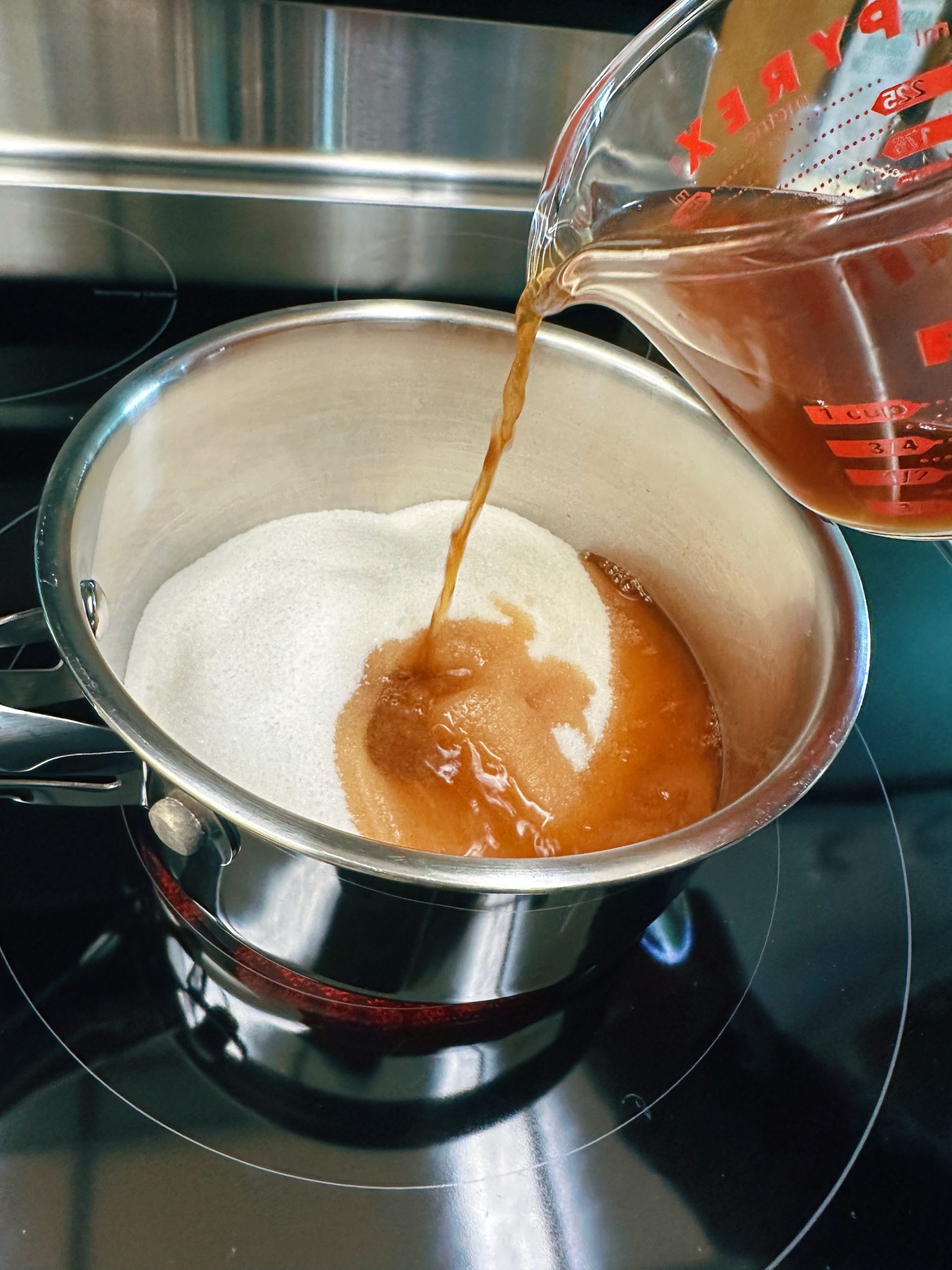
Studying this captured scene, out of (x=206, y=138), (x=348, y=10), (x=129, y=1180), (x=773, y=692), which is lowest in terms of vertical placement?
(x=129, y=1180)

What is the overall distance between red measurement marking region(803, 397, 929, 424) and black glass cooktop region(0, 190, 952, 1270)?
37 cm

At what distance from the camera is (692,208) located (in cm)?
56

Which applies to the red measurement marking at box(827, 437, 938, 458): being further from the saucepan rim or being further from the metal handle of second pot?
the metal handle of second pot

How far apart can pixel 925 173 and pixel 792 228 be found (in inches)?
2.6

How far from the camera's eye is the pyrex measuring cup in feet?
1.57

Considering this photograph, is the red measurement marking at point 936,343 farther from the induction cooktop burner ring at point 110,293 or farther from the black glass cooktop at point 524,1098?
the induction cooktop burner ring at point 110,293

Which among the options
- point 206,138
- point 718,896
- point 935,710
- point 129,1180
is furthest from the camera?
point 206,138

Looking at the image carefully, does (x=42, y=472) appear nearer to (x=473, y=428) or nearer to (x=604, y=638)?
(x=473, y=428)

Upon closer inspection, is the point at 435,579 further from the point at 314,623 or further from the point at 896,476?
the point at 896,476

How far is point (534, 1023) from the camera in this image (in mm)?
645

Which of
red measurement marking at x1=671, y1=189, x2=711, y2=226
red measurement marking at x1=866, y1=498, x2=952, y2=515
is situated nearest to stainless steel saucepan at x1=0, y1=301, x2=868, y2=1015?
red measurement marking at x1=866, y1=498, x2=952, y2=515

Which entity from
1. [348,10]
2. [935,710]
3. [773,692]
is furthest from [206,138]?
[935,710]

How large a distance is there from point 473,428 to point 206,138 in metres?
0.45

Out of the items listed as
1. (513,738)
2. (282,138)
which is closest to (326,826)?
(513,738)
